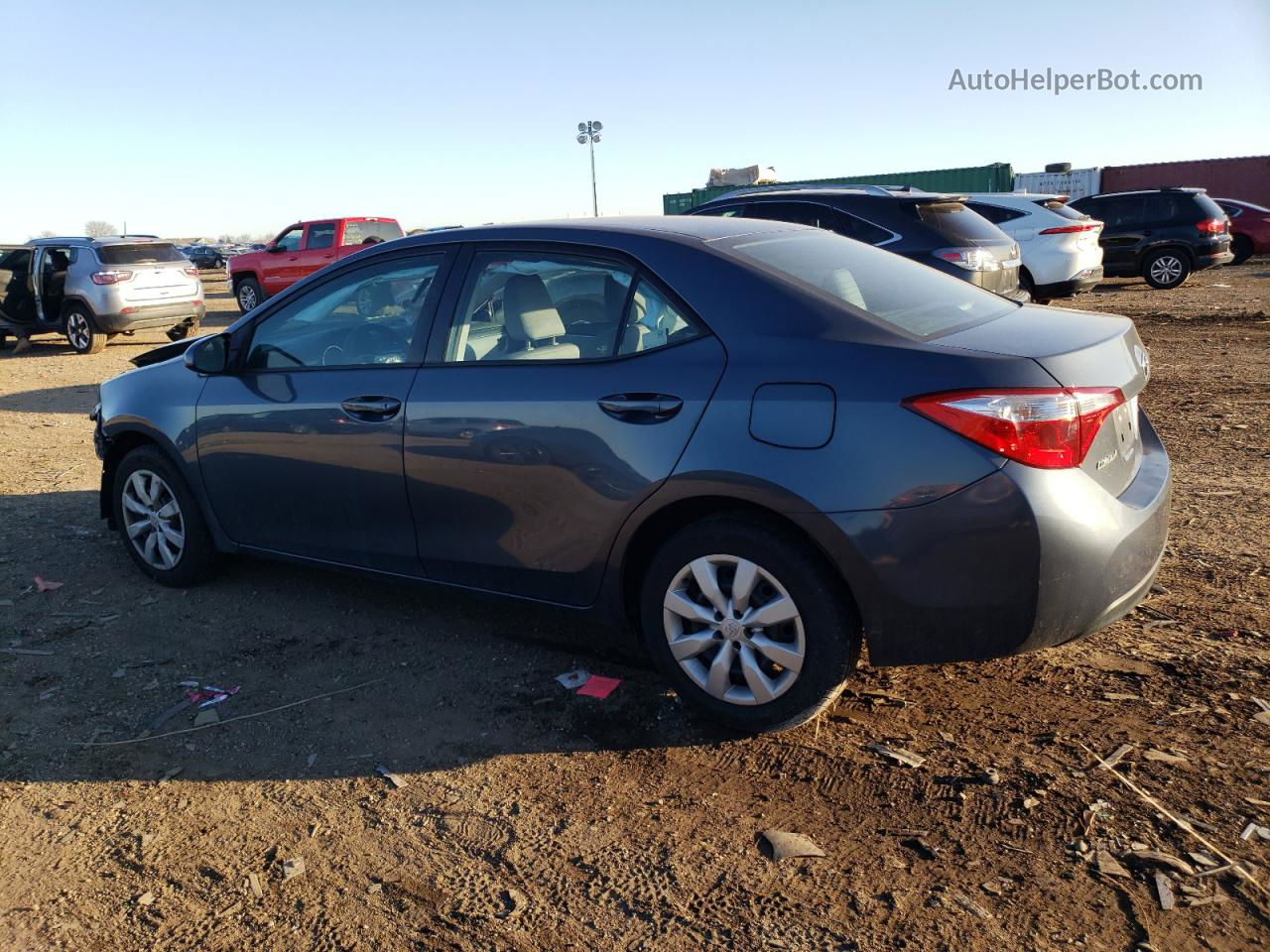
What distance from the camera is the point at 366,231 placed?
798 inches

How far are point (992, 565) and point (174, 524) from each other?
3873 mm

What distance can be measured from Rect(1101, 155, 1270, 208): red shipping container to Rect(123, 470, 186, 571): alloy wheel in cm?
3925

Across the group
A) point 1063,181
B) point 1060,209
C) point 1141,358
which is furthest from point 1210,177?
point 1141,358

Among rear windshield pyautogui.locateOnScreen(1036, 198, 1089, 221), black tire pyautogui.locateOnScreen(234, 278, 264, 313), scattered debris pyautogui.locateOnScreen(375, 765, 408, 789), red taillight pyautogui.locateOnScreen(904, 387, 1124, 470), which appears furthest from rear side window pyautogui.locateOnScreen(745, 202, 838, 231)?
black tire pyautogui.locateOnScreen(234, 278, 264, 313)

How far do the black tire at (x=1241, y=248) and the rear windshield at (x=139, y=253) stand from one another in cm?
2176

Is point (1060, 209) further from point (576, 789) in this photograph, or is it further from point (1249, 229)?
point (576, 789)

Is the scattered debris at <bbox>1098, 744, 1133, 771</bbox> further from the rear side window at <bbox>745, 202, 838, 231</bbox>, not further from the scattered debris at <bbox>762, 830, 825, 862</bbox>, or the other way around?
the rear side window at <bbox>745, 202, 838, 231</bbox>

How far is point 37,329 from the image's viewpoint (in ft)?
52.9

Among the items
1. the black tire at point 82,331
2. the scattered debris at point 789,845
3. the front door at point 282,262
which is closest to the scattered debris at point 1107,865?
the scattered debris at point 789,845

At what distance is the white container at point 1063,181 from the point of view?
38.1 meters

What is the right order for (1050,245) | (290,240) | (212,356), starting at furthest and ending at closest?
(290,240), (1050,245), (212,356)

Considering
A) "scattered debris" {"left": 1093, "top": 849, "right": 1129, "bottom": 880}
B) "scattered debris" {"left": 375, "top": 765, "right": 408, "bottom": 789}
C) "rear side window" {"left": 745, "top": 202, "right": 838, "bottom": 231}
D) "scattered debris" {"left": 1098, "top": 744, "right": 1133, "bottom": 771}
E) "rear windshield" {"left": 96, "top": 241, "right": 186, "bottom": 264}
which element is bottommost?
"scattered debris" {"left": 1093, "top": 849, "right": 1129, "bottom": 880}

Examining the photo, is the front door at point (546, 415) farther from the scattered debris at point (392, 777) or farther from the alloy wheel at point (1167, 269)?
the alloy wheel at point (1167, 269)

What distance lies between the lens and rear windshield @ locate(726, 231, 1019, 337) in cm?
A: 361
